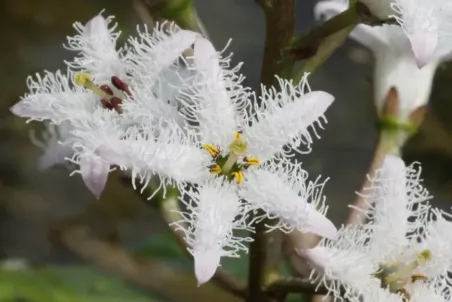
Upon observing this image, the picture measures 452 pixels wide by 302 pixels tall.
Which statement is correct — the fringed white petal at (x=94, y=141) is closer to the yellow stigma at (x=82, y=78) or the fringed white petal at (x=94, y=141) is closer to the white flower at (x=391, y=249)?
the yellow stigma at (x=82, y=78)

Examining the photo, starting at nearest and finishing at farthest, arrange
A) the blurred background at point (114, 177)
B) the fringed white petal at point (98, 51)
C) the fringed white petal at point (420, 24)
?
the fringed white petal at point (420, 24), the fringed white petal at point (98, 51), the blurred background at point (114, 177)

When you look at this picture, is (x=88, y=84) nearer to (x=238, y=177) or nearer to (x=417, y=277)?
(x=238, y=177)

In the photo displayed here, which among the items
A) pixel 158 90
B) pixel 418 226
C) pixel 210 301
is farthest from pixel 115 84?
pixel 210 301

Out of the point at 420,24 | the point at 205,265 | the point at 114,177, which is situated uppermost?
the point at 114,177

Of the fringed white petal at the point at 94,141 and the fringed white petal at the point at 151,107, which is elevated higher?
the fringed white petal at the point at 151,107

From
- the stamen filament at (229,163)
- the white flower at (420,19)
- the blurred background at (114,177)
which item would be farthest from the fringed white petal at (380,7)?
the blurred background at (114,177)

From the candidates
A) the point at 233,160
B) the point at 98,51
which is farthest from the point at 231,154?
the point at 98,51

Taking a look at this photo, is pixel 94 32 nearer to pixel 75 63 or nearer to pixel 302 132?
pixel 75 63

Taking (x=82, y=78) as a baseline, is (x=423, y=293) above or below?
below
